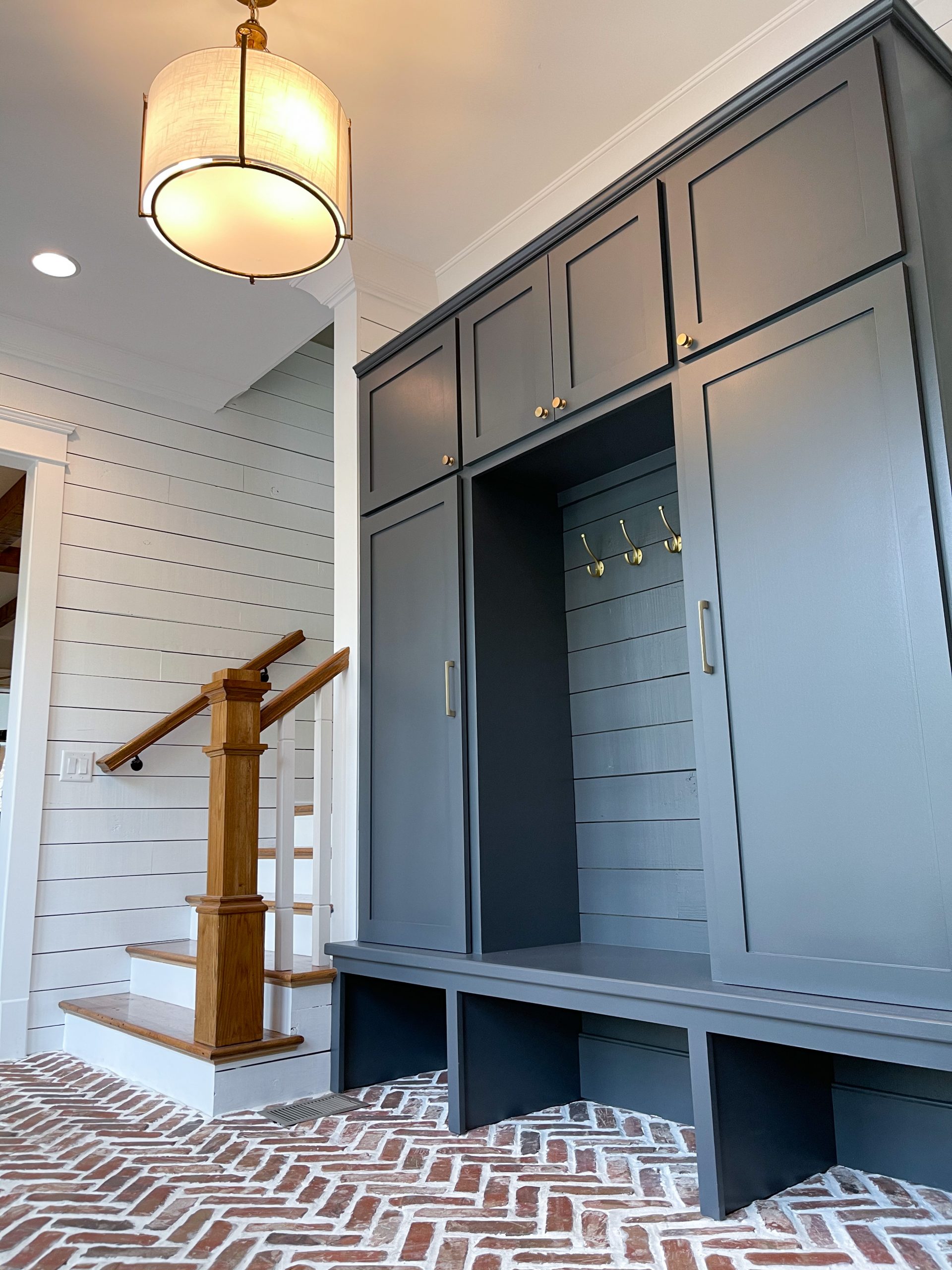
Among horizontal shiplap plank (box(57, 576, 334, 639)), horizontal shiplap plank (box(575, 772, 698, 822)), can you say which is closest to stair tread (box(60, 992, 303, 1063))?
horizontal shiplap plank (box(575, 772, 698, 822))

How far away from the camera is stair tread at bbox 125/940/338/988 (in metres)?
2.81

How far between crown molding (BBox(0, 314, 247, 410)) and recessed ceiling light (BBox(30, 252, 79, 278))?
408 millimetres

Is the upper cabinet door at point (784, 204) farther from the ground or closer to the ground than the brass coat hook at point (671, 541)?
farther from the ground

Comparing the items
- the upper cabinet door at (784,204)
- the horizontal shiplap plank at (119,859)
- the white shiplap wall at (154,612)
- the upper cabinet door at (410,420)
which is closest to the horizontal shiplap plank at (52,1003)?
the white shiplap wall at (154,612)

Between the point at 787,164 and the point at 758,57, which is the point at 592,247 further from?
the point at 758,57

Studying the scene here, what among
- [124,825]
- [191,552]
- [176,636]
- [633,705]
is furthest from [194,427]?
[633,705]

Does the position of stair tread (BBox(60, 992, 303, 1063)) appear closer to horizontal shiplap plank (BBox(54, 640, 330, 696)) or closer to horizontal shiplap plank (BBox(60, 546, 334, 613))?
horizontal shiplap plank (BBox(54, 640, 330, 696))

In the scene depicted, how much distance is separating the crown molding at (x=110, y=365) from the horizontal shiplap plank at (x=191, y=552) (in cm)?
67

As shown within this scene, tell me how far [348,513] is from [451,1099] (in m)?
2.00

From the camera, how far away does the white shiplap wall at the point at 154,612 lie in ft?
12.5

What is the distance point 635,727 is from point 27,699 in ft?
8.16

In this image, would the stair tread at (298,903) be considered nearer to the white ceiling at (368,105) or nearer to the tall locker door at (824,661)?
the tall locker door at (824,661)

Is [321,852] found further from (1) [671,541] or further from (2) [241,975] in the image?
(1) [671,541]

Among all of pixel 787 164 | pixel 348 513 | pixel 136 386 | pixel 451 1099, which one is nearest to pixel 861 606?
pixel 787 164
